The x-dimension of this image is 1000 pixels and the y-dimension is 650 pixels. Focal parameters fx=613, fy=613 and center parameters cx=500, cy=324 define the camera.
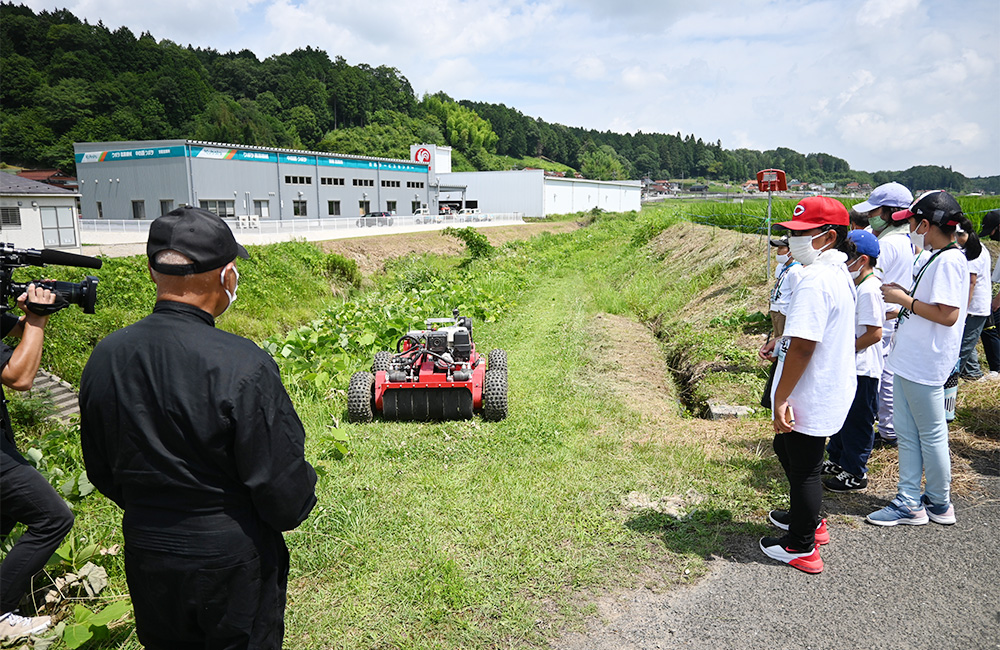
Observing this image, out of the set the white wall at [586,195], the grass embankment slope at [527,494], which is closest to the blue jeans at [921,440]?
the grass embankment slope at [527,494]

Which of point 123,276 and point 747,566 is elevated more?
point 123,276

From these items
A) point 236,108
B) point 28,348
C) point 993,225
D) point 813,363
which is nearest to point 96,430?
point 28,348

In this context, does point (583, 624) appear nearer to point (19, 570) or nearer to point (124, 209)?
point (19, 570)

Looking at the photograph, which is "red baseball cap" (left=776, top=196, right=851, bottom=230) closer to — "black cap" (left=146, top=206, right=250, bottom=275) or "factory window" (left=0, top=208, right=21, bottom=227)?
"black cap" (left=146, top=206, right=250, bottom=275)

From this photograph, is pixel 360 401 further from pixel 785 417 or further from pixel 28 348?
pixel 785 417

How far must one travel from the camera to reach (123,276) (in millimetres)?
13523

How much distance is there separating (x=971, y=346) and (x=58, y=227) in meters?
26.5

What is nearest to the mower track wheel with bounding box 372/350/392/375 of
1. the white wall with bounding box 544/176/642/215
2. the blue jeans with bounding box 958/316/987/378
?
the blue jeans with bounding box 958/316/987/378

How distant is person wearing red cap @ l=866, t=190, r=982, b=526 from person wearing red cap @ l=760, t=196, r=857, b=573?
2.67ft

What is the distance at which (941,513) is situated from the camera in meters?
4.16

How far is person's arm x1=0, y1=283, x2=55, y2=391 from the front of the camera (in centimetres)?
288

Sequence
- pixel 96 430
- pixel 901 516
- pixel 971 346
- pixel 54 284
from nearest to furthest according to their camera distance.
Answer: pixel 96 430 → pixel 54 284 → pixel 901 516 → pixel 971 346

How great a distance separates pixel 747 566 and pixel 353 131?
112m

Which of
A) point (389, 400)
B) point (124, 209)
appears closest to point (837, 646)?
point (389, 400)
